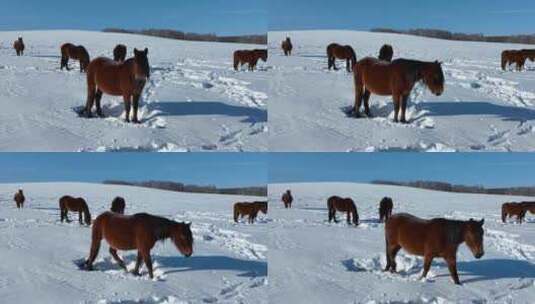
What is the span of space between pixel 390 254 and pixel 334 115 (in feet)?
3.61

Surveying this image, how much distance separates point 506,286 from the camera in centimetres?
462

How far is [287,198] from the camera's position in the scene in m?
5.44

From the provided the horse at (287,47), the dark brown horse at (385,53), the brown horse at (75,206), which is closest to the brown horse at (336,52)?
the horse at (287,47)

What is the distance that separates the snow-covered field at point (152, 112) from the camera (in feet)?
14.4

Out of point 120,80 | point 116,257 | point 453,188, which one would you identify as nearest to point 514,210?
point 453,188

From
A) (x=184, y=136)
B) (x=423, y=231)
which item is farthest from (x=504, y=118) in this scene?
(x=184, y=136)

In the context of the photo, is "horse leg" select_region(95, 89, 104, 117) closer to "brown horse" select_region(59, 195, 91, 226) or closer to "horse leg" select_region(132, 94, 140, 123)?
"horse leg" select_region(132, 94, 140, 123)

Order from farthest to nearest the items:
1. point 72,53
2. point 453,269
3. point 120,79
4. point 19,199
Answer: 1. point 72,53
2. point 19,199
3. point 453,269
4. point 120,79

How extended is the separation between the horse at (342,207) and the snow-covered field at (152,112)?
1219mm

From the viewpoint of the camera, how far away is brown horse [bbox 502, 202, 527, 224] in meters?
6.87

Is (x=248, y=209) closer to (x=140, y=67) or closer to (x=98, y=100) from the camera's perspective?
(x=98, y=100)

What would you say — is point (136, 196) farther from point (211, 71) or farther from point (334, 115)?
point (334, 115)

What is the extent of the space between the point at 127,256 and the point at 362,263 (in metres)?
1.76

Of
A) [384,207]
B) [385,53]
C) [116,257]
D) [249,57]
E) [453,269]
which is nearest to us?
[453,269]
